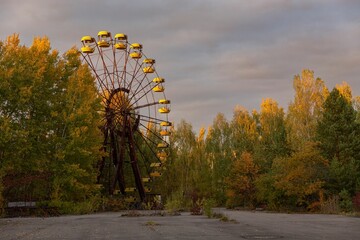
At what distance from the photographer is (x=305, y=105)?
6266 cm

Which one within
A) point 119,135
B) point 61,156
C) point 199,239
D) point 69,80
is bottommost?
point 199,239

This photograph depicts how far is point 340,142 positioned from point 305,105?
19305 millimetres

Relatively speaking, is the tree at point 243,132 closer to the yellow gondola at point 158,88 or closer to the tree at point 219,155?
the tree at point 219,155

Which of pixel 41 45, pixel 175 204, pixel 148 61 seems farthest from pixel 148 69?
pixel 175 204

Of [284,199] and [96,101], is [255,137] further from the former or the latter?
[96,101]

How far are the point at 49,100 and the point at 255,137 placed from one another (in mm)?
37068

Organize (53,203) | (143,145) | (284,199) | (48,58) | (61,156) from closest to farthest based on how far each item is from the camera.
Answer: (53,203)
(61,156)
(48,58)
(284,199)
(143,145)

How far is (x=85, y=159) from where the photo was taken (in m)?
43.6

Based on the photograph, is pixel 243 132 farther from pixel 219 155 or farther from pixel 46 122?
pixel 46 122

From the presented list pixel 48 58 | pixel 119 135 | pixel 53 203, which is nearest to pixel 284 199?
pixel 119 135

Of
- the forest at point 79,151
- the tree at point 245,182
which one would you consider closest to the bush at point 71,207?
the forest at point 79,151

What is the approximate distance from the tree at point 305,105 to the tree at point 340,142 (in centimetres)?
1407

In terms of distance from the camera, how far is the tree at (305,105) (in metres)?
60.1

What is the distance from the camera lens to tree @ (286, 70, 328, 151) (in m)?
60.1
